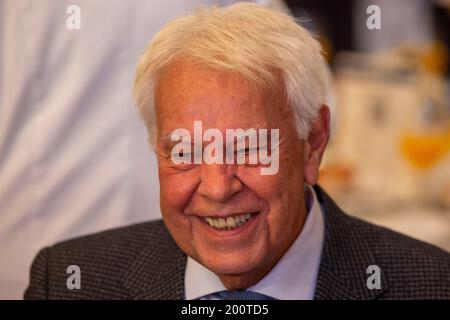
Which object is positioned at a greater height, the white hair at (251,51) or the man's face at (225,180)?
the white hair at (251,51)

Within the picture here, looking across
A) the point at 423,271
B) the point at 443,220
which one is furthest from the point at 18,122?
the point at 443,220

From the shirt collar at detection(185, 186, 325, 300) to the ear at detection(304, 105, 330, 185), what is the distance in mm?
74

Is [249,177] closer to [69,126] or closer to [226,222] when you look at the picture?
[226,222]

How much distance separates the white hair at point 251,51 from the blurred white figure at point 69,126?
1.10 ft

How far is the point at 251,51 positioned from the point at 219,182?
0.17m

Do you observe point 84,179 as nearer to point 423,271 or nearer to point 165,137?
point 165,137

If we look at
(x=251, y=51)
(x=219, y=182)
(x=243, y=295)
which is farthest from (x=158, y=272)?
(x=251, y=51)

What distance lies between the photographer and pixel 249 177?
3.50 ft

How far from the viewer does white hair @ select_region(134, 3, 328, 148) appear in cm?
104

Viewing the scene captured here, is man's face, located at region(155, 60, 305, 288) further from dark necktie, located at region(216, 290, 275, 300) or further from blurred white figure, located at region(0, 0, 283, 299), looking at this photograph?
blurred white figure, located at region(0, 0, 283, 299)

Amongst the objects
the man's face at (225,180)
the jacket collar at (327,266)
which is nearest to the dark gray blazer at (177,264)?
the jacket collar at (327,266)

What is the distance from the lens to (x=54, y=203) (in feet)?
5.00

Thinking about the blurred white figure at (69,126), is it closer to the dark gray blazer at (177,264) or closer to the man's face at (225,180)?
the dark gray blazer at (177,264)

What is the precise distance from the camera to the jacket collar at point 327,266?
1.17 m
